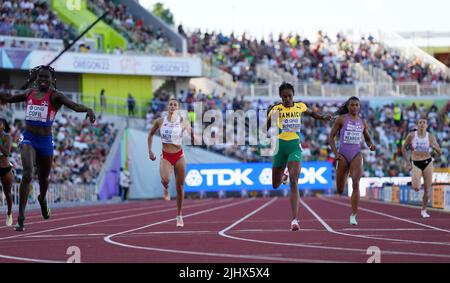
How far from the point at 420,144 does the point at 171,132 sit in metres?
6.03

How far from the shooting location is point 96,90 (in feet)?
163

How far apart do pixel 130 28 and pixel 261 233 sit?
3884 centimetres

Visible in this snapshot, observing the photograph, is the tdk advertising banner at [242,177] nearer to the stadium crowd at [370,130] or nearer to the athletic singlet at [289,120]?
the stadium crowd at [370,130]

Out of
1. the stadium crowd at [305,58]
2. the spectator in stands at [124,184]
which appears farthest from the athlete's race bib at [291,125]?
the stadium crowd at [305,58]

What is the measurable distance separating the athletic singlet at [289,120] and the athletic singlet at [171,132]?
2.30 meters

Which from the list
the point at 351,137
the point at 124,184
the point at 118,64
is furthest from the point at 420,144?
the point at 118,64

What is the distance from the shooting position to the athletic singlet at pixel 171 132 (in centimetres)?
1688

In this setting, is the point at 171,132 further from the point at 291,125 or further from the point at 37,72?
the point at 37,72

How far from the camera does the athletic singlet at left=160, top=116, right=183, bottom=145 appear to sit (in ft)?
55.4

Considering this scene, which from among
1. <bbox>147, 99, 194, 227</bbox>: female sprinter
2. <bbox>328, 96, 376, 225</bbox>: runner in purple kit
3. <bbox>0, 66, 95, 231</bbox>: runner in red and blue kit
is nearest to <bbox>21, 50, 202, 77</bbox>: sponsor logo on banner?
<bbox>147, 99, 194, 227</bbox>: female sprinter

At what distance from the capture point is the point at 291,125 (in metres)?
15.1

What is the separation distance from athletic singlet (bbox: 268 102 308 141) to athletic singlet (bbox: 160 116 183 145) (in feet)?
7.55
